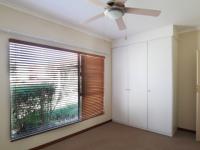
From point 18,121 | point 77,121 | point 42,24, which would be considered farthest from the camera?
point 77,121

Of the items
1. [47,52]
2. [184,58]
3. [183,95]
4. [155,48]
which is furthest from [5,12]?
[183,95]

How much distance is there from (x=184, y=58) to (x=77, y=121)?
9.56 ft

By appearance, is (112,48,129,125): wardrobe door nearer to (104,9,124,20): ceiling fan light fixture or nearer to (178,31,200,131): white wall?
(178,31,200,131): white wall

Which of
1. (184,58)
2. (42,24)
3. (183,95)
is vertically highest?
(42,24)

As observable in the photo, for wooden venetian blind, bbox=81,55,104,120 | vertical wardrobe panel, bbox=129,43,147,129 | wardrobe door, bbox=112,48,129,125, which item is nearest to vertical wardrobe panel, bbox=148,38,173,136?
vertical wardrobe panel, bbox=129,43,147,129

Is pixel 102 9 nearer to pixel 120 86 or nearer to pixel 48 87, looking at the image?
pixel 48 87

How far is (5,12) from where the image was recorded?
7.52 feet

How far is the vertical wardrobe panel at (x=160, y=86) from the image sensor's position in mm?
3256

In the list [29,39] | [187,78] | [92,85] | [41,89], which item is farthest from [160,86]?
[29,39]

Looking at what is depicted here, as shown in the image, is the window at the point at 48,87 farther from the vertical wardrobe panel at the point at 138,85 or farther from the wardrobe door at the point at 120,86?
the vertical wardrobe panel at the point at 138,85

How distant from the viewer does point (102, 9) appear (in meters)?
2.46

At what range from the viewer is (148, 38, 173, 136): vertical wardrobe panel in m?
3.26

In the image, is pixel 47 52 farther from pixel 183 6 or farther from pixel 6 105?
pixel 183 6

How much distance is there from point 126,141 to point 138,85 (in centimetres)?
139
